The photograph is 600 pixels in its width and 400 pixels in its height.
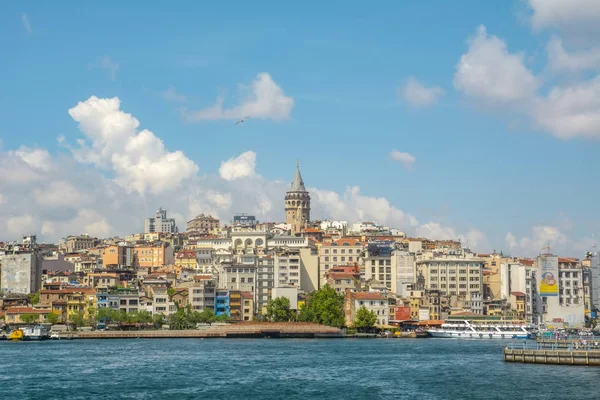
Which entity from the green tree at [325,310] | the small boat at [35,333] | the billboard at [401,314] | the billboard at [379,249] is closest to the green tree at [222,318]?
the green tree at [325,310]

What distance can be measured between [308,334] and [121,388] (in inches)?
1816

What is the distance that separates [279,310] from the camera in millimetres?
88938

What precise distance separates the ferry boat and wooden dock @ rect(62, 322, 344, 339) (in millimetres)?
10128

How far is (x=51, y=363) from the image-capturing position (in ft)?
173

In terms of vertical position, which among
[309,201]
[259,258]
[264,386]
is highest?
[309,201]

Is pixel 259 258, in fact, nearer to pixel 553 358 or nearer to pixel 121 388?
pixel 553 358

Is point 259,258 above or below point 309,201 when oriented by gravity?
below

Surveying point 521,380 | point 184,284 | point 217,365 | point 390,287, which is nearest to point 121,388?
point 217,365

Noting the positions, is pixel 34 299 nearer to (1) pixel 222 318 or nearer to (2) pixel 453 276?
(1) pixel 222 318

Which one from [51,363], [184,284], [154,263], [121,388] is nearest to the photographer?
[121,388]

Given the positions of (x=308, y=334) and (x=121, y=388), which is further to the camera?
(x=308, y=334)

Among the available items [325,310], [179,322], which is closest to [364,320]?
[325,310]

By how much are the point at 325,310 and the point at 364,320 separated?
3686mm

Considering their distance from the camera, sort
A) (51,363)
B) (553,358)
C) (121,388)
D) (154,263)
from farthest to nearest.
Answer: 1. (154,263)
2. (51,363)
3. (553,358)
4. (121,388)
